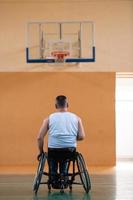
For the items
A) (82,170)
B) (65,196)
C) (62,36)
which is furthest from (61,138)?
(62,36)

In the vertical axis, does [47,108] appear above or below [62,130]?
above

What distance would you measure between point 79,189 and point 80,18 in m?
6.89

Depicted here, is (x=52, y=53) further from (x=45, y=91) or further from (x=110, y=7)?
(x=110, y=7)

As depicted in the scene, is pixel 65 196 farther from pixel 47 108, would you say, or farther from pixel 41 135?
pixel 47 108

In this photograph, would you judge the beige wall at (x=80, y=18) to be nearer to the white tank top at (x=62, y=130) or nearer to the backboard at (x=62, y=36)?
the backboard at (x=62, y=36)

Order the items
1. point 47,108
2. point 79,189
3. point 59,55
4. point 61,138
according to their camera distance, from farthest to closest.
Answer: point 47,108, point 59,55, point 79,189, point 61,138

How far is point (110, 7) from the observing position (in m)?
13.4

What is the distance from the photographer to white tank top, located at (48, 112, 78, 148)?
686cm

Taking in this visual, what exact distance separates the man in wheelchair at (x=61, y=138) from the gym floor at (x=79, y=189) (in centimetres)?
33

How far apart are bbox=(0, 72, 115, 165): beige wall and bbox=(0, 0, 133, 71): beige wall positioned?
12.5 inches

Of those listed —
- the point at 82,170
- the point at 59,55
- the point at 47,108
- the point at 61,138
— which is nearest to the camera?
the point at 61,138

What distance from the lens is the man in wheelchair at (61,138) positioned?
6.86 meters

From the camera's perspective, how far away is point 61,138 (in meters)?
6.86

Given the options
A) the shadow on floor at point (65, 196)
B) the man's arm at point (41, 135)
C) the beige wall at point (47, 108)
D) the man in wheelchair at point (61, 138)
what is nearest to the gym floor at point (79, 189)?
the shadow on floor at point (65, 196)
